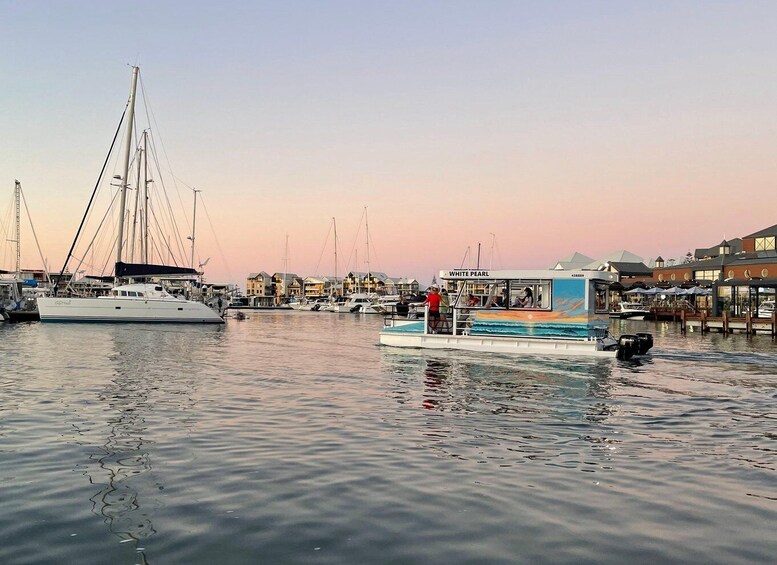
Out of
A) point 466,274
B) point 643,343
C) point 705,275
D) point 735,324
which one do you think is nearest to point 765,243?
point 705,275

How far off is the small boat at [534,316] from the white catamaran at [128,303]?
32821 mm

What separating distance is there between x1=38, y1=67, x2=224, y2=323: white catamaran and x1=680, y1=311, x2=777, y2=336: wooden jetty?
45.1 meters

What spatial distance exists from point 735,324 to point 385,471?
5722 centimetres

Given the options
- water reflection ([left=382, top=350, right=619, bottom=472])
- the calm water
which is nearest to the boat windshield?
water reflection ([left=382, top=350, right=619, bottom=472])

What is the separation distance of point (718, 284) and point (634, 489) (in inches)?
2680

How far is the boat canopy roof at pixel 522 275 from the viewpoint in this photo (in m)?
27.4

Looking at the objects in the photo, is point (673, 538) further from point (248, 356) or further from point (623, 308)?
point (623, 308)

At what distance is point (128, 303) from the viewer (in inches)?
2165

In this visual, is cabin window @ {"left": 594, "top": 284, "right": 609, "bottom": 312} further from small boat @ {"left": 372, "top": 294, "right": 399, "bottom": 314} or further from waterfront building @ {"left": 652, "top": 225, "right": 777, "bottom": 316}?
small boat @ {"left": 372, "top": 294, "right": 399, "bottom": 314}

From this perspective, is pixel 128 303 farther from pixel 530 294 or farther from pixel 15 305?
pixel 530 294

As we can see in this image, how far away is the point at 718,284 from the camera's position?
6844 cm

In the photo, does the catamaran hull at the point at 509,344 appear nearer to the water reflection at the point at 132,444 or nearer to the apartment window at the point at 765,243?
the water reflection at the point at 132,444

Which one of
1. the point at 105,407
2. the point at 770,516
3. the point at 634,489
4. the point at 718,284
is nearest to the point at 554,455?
the point at 634,489

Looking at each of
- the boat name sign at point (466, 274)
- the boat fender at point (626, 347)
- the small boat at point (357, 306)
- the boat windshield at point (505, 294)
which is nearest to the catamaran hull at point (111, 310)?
the boat windshield at point (505, 294)
